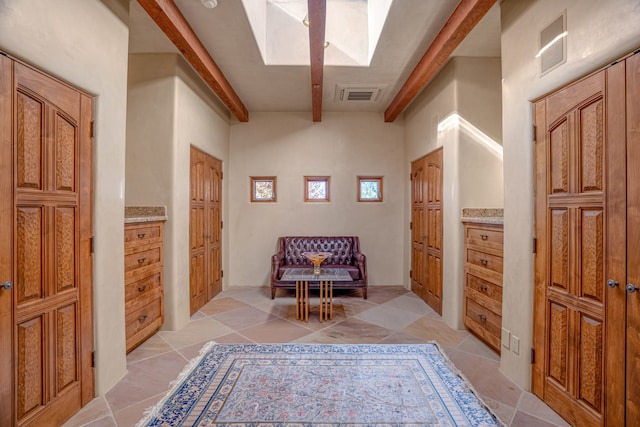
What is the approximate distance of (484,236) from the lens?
279 cm

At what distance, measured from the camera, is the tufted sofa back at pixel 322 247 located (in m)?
4.76

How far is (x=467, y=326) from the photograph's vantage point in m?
3.07

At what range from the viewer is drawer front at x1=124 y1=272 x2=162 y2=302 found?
8.33 ft

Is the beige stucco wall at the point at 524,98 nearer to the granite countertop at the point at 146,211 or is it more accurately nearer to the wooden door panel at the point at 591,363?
the wooden door panel at the point at 591,363

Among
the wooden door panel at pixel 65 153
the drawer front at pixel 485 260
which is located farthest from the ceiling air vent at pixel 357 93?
the wooden door panel at pixel 65 153

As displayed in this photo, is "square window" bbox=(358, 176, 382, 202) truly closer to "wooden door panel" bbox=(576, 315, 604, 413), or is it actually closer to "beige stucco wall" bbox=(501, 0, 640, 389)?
"beige stucco wall" bbox=(501, 0, 640, 389)

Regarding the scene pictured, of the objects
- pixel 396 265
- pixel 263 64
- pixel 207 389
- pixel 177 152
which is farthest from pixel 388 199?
pixel 207 389

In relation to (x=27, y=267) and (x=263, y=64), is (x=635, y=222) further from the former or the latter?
(x=263, y=64)

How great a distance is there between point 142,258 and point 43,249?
1114 mm

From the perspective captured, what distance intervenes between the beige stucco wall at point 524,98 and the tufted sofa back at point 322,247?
269 centimetres

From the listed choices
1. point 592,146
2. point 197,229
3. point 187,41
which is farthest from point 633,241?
point 197,229

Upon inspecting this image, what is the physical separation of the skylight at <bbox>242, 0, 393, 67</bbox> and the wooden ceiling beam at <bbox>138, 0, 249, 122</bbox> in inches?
24.4

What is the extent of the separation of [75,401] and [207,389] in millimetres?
802

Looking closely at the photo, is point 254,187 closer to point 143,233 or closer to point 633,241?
point 143,233
